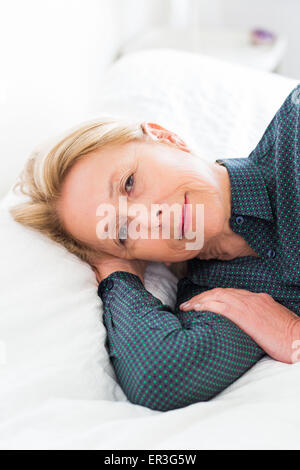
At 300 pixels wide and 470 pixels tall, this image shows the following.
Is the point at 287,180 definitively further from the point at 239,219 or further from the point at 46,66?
the point at 46,66

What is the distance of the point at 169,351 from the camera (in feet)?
2.85

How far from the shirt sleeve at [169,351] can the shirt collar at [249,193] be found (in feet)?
0.83

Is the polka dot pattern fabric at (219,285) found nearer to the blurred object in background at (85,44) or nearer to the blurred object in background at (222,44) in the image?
the blurred object in background at (85,44)

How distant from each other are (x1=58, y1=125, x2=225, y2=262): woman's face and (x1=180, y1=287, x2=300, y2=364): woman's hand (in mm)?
118

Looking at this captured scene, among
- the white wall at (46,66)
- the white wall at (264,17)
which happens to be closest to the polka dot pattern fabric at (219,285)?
the white wall at (46,66)

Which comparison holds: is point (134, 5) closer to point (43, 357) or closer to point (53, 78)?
point (53, 78)

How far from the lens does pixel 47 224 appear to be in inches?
43.7

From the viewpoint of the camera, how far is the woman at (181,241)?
0.89 meters

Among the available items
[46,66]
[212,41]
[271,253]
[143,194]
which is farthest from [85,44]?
[271,253]

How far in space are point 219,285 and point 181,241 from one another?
17cm

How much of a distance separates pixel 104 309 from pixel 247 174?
430 mm

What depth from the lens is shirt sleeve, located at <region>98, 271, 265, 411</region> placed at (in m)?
0.85

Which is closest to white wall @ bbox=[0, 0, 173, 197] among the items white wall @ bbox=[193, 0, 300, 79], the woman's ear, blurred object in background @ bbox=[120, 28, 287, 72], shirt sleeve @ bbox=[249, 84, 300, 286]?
blurred object in background @ bbox=[120, 28, 287, 72]

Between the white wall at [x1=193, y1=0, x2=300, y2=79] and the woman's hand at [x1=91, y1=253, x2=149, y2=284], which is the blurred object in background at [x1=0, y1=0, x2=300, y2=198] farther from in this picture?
the woman's hand at [x1=91, y1=253, x2=149, y2=284]
